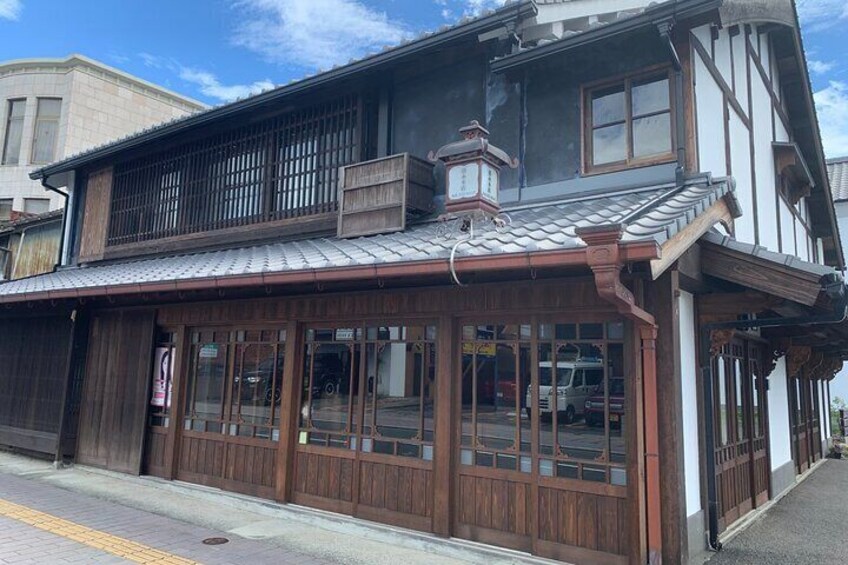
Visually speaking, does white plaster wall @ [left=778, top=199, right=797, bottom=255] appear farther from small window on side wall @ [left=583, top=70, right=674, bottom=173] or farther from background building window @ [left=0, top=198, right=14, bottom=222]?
background building window @ [left=0, top=198, right=14, bottom=222]

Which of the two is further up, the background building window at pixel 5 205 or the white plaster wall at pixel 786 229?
the background building window at pixel 5 205

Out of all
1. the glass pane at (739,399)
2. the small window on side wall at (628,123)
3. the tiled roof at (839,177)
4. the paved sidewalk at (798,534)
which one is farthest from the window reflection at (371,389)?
the tiled roof at (839,177)

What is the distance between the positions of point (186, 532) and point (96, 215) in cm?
826

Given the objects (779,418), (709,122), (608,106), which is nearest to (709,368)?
(709,122)

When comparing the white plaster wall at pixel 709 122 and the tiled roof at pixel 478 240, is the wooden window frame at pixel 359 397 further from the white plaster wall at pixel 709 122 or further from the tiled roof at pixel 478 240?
the white plaster wall at pixel 709 122

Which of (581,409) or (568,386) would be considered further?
(568,386)

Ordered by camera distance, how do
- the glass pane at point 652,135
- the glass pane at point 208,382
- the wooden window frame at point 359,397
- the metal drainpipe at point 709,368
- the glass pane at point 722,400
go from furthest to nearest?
the glass pane at point 208,382, the glass pane at point 722,400, the wooden window frame at point 359,397, the glass pane at point 652,135, the metal drainpipe at point 709,368

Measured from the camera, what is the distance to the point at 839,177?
77.7 feet

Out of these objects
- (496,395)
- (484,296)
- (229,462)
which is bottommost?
(229,462)

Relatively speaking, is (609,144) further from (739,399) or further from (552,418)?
(739,399)

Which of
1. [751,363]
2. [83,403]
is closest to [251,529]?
[83,403]

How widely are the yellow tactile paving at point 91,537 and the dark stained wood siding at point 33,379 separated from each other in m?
3.61

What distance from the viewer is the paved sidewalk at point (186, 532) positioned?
5.71m

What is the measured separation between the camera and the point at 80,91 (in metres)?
24.4
